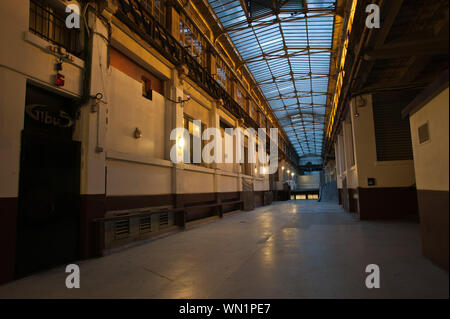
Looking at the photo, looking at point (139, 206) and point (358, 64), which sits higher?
point (358, 64)

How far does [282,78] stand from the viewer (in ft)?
63.2

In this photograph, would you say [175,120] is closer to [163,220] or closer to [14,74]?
[163,220]

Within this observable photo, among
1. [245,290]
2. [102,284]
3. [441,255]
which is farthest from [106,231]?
[441,255]

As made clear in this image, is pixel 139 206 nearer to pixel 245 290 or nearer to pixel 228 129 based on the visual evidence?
pixel 245 290

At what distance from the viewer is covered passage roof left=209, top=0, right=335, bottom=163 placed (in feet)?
39.2

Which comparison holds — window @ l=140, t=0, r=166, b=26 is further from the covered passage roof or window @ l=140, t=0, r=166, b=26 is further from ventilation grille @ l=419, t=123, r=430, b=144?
ventilation grille @ l=419, t=123, r=430, b=144

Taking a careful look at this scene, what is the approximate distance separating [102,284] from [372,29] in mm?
7780

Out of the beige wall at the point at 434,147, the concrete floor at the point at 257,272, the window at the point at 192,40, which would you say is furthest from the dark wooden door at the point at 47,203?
the window at the point at 192,40

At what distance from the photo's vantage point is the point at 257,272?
425 cm

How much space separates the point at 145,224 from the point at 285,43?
493 inches

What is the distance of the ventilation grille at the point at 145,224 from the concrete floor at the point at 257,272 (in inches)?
39.9

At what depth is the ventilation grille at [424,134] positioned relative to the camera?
3.73 metres

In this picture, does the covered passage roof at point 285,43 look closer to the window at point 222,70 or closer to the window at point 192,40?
the window at point 222,70

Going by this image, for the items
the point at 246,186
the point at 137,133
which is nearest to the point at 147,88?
the point at 137,133
